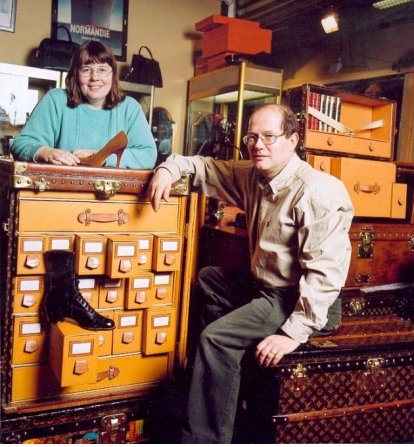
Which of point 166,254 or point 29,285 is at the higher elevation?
point 166,254

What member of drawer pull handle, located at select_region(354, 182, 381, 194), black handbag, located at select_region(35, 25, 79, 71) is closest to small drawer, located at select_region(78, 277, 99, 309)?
A: drawer pull handle, located at select_region(354, 182, 381, 194)

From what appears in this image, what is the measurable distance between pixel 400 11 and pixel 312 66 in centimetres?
138

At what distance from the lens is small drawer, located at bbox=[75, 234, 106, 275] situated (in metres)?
1.96

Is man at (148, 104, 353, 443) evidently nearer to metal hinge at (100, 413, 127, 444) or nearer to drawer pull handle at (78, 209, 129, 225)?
drawer pull handle at (78, 209, 129, 225)

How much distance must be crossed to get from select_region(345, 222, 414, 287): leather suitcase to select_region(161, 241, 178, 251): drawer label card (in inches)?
44.2

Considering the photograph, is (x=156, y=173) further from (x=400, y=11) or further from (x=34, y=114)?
(x=400, y=11)

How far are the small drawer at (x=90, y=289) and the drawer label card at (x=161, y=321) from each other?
27 cm

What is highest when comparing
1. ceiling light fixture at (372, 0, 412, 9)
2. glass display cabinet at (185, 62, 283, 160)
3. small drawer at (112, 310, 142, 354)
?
ceiling light fixture at (372, 0, 412, 9)

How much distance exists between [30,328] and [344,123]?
234 cm

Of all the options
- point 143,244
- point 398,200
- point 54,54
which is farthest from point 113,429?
point 54,54

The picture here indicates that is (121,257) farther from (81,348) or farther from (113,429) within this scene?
(113,429)

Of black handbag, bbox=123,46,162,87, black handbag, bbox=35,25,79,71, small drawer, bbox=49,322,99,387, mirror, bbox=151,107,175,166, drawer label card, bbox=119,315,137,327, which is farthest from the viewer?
mirror, bbox=151,107,175,166

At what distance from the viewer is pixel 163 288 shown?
87.4 inches

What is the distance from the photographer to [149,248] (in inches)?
84.4
